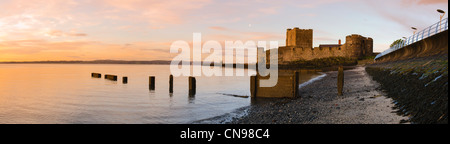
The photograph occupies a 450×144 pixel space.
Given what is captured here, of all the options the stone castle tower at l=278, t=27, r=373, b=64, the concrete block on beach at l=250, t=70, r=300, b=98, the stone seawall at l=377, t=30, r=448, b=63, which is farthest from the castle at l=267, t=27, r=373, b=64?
the concrete block on beach at l=250, t=70, r=300, b=98

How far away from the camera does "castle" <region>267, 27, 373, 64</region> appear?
6850 cm

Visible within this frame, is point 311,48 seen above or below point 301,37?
below

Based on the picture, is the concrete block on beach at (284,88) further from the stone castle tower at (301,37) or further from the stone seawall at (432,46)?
the stone castle tower at (301,37)

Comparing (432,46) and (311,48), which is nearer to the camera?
(432,46)

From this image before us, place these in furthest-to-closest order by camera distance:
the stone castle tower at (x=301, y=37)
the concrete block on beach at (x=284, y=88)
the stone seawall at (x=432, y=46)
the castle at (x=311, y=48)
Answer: the stone castle tower at (x=301, y=37), the castle at (x=311, y=48), the stone seawall at (x=432, y=46), the concrete block on beach at (x=284, y=88)

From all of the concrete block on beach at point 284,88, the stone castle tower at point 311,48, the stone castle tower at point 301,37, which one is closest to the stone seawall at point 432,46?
the concrete block on beach at point 284,88

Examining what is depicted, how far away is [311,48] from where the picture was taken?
73.9 meters

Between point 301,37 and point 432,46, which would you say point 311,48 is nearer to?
point 301,37

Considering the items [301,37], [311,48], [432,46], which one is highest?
[301,37]

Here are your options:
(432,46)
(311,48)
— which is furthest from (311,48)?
(432,46)

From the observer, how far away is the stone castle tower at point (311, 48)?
6850cm
